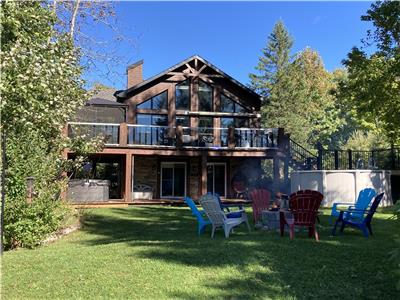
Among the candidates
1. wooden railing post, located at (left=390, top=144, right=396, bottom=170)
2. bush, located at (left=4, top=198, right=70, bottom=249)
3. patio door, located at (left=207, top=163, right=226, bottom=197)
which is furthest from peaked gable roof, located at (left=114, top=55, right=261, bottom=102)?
bush, located at (left=4, top=198, right=70, bottom=249)

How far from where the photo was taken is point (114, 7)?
16203 millimetres

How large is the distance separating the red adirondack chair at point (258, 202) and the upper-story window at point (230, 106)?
1165 cm

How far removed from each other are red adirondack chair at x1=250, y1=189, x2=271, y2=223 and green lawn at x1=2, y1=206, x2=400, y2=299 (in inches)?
86.2

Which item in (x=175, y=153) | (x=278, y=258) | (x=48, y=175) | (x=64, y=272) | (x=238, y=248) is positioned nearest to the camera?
(x=64, y=272)

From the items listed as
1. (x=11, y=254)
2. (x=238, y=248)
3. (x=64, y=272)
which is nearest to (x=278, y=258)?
(x=238, y=248)

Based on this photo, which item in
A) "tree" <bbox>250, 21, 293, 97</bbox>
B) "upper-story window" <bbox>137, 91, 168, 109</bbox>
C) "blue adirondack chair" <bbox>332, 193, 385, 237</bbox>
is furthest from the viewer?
"tree" <bbox>250, 21, 293, 97</bbox>

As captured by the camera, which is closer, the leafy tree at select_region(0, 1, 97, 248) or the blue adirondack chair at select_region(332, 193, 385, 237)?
the leafy tree at select_region(0, 1, 97, 248)

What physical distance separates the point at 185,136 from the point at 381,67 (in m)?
9.60

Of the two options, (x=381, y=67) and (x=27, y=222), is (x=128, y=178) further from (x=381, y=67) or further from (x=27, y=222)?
(x=381, y=67)

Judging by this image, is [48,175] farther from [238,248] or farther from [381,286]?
[381,286]

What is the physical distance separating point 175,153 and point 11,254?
1200 centimetres

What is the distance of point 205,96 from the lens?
22.7m

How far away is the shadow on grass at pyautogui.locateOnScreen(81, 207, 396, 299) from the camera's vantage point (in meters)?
5.19

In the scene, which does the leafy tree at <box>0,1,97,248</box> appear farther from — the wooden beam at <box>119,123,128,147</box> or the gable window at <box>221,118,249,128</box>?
the gable window at <box>221,118,249,128</box>
